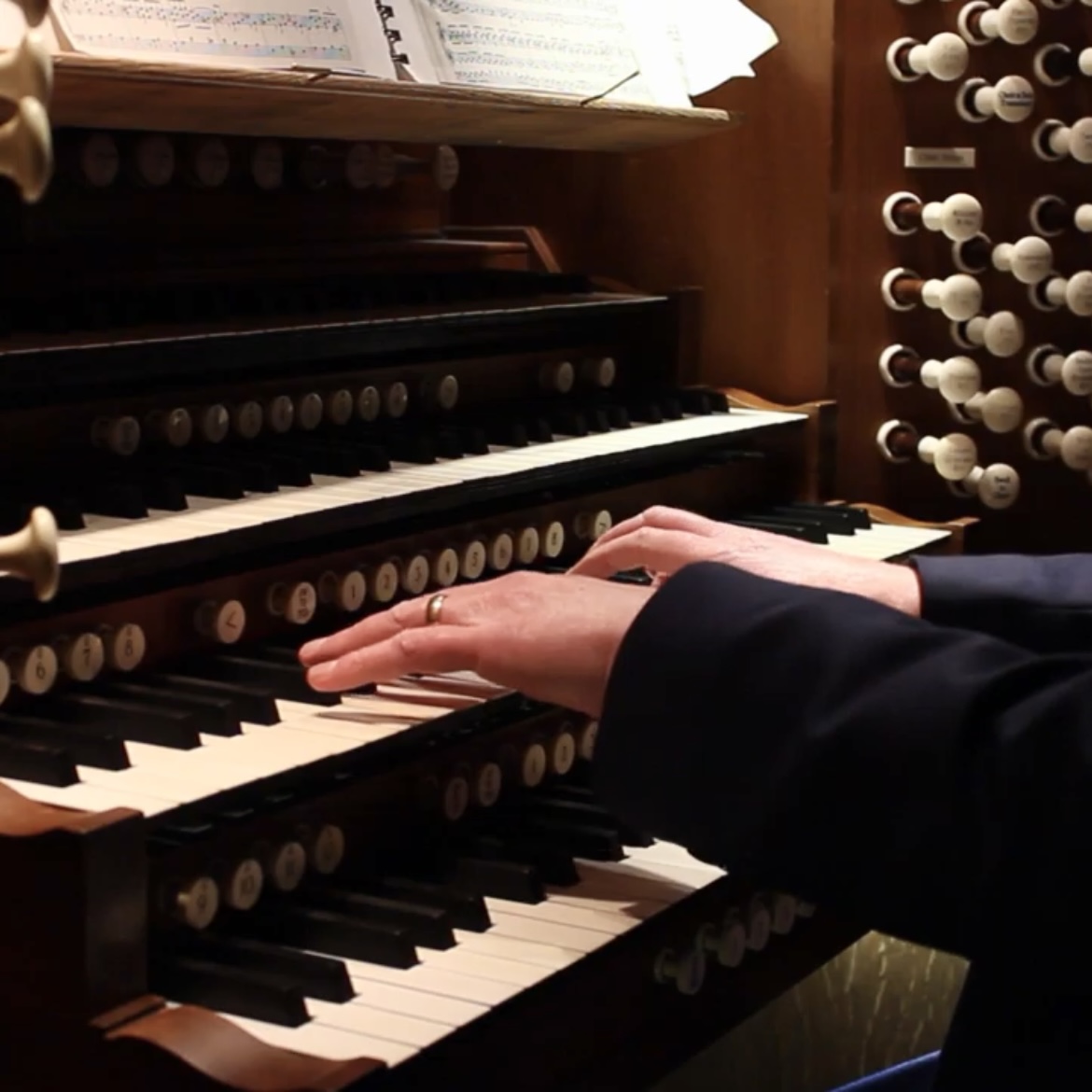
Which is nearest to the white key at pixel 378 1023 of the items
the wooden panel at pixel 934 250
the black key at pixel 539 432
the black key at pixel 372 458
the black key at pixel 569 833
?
the black key at pixel 569 833

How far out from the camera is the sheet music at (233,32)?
1.84 meters

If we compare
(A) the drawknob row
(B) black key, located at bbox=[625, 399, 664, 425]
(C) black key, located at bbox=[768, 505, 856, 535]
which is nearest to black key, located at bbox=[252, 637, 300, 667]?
(B) black key, located at bbox=[625, 399, 664, 425]

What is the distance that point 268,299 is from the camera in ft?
6.85

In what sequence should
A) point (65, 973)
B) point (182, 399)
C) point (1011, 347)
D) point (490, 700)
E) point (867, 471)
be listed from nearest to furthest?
point (65, 973)
point (490, 700)
point (182, 399)
point (1011, 347)
point (867, 471)

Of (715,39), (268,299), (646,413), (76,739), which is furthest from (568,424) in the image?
(76,739)

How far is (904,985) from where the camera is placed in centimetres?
295

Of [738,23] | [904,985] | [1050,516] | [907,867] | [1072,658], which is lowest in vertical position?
[904,985]

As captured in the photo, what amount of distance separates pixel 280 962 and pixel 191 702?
261 mm

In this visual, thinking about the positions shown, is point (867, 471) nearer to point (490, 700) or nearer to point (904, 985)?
point (904, 985)

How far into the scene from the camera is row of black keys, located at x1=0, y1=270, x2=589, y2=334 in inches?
73.2

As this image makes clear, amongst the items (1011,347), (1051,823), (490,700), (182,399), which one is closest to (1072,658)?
(1051,823)

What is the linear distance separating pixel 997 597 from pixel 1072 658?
715 mm

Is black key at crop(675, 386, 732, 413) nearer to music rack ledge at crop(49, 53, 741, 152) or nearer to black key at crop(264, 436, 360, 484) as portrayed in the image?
music rack ledge at crop(49, 53, 741, 152)

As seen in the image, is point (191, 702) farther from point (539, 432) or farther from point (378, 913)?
point (539, 432)
